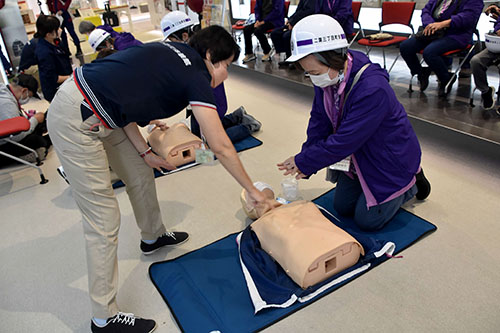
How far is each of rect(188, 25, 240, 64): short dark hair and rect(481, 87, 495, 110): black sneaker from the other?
110 inches

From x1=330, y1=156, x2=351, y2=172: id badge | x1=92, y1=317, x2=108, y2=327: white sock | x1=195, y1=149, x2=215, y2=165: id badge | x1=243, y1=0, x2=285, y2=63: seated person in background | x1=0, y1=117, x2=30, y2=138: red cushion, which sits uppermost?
x1=243, y1=0, x2=285, y2=63: seated person in background

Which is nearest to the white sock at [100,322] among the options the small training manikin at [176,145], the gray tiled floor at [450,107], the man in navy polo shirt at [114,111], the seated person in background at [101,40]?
the man in navy polo shirt at [114,111]

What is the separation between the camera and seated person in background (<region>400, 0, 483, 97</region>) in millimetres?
3729

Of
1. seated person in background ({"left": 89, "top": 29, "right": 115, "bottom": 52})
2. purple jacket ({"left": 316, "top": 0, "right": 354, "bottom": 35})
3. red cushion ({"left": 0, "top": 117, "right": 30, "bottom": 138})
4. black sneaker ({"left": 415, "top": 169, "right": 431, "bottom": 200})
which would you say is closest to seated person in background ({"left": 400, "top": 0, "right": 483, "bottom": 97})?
purple jacket ({"left": 316, "top": 0, "right": 354, "bottom": 35})

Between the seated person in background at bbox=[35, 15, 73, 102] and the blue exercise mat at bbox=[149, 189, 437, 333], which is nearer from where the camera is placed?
the blue exercise mat at bbox=[149, 189, 437, 333]

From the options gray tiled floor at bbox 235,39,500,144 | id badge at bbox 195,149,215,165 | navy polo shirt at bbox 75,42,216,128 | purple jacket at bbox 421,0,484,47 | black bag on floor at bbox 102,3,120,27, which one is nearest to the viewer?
navy polo shirt at bbox 75,42,216,128

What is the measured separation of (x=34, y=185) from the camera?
11.7 feet

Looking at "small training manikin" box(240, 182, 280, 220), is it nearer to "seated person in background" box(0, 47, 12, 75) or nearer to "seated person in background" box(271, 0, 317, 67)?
"seated person in background" box(271, 0, 317, 67)

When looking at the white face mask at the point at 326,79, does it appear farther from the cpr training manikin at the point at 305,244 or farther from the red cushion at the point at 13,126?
the red cushion at the point at 13,126

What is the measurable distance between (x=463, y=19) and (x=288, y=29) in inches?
103

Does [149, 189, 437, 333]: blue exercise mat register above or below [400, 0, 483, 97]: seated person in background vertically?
below

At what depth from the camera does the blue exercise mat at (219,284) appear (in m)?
1.92

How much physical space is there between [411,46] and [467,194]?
1995 millimetres

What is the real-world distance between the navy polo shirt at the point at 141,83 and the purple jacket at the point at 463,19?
3.11 meters
